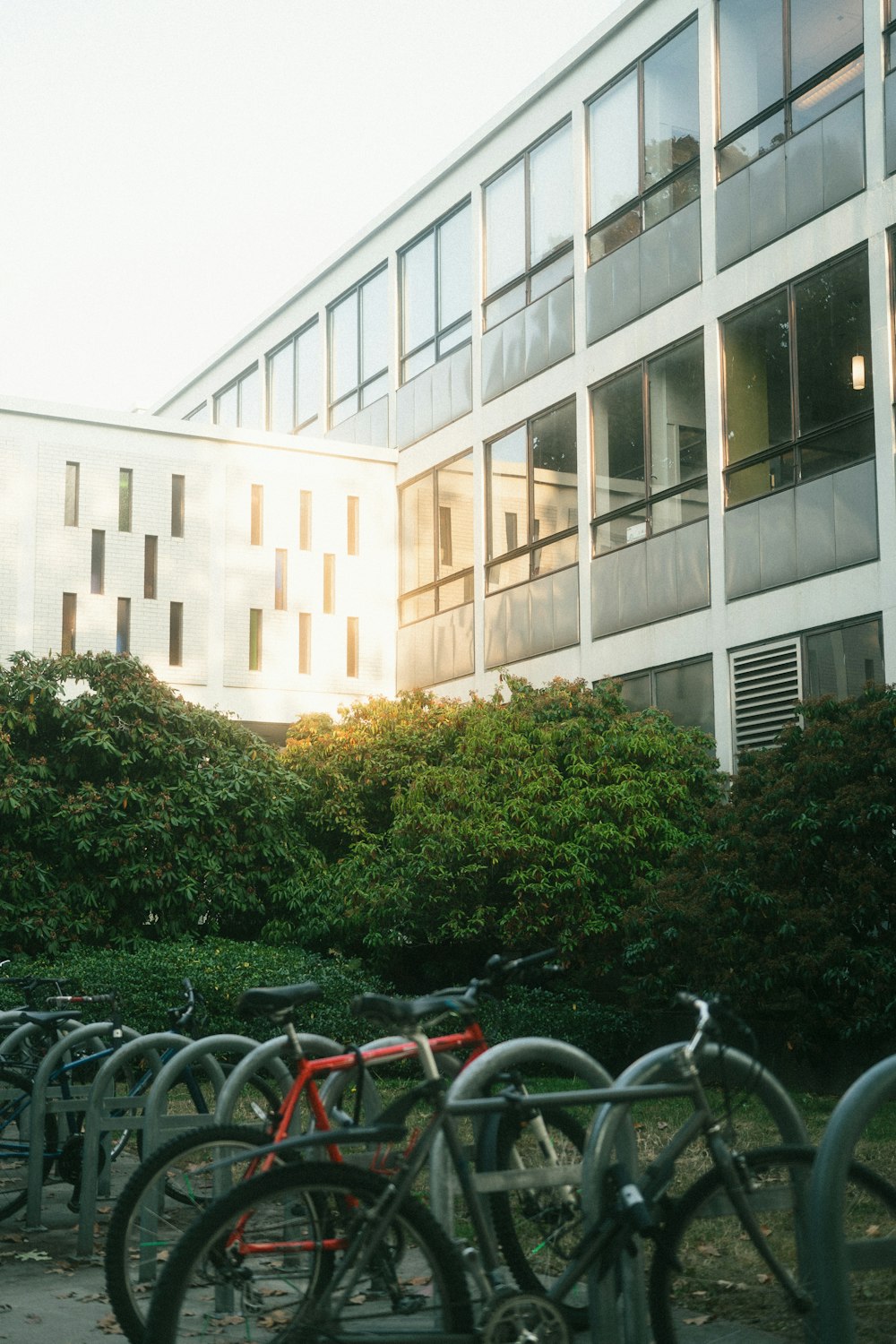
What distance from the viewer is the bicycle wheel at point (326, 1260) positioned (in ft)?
12.9

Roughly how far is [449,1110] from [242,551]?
20952 millimetres

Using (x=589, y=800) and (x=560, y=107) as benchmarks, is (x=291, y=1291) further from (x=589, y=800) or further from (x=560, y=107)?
(x=560, y=107)

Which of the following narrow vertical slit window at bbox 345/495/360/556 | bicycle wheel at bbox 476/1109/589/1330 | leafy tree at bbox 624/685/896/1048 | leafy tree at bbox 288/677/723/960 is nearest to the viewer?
bicycle wheel at bbox 476/1109/589/1330

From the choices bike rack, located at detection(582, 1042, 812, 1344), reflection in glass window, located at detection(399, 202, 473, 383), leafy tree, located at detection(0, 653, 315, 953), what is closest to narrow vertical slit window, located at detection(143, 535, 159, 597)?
reflection in glass window, located at detection(399, 202, 473, 383)

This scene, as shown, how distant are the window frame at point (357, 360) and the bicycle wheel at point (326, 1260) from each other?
901 inches

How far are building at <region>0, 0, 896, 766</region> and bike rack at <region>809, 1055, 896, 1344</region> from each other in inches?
465

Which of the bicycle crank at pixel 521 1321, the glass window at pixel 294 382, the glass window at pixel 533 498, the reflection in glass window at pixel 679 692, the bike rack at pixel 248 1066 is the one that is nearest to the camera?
the bicycle crank at pixel 521 1321

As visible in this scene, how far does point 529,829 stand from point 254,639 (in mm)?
10223

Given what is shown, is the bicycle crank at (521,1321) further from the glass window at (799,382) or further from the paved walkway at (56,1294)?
the glass window at (799,382)

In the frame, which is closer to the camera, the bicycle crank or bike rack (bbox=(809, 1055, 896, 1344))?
bike rack (bbox=(809, 1055, 896, 1344))

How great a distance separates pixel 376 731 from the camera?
1869cm

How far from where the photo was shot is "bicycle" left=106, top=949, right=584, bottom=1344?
478cm

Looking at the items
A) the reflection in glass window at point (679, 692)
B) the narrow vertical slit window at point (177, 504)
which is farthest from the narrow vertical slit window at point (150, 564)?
the reflection in glass window at point (679, 692)

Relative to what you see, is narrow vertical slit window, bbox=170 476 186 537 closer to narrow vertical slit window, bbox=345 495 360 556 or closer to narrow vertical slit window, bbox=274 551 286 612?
narrow vertical slit window, bbox=274 551 286 612
